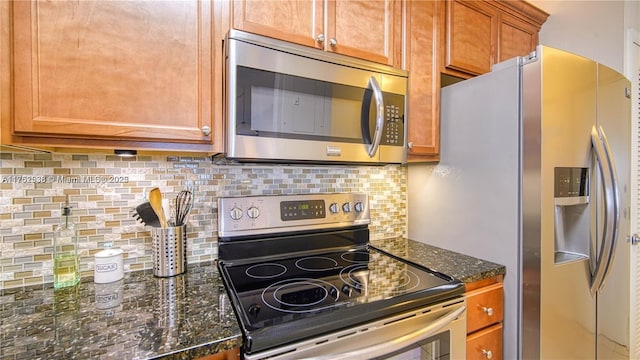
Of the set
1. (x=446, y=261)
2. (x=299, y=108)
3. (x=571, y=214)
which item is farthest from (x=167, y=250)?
(x=571, y=214)

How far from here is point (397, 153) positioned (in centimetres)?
127

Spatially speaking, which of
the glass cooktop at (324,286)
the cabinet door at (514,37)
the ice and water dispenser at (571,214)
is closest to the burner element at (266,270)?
the glass cooktop at (324,286)

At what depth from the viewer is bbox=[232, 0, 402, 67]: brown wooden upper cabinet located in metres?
1.04

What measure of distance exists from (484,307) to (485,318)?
0.05 m

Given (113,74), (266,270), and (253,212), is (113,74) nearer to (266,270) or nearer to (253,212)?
(253,212)

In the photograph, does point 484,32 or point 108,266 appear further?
point 484,32

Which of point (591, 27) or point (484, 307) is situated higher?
point (591, 27)

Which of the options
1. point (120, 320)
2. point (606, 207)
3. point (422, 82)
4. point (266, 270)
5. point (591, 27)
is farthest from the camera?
point (591, 27)

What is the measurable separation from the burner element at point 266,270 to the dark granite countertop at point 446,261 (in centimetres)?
57

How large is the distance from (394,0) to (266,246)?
1.26 meters

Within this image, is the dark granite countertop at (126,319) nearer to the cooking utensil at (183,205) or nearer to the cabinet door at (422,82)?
the cooking utensil at (183,205)

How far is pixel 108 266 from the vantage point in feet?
3.39

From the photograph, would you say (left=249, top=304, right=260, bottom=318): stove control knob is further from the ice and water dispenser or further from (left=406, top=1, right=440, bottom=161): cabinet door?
the ice and water dispenser

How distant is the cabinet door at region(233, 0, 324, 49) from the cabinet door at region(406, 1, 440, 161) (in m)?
0.48
